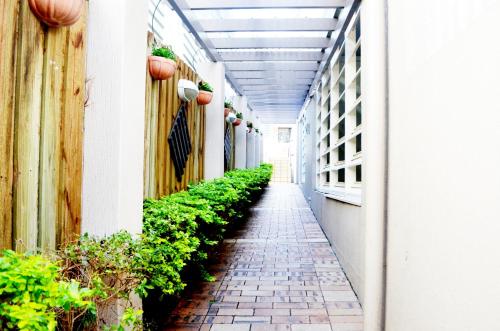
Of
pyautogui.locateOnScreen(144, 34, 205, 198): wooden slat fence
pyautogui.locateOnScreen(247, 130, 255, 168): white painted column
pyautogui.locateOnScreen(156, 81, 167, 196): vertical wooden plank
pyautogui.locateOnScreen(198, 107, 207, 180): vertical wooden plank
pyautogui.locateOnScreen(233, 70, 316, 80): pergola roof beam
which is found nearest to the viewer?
pyautogui.locateOnScreen(144, 34, 205, 198): wooden slat fence

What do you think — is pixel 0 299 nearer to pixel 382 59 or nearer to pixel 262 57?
pixel 382 59

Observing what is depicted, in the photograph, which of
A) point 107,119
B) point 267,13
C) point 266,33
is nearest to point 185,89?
point 267,13


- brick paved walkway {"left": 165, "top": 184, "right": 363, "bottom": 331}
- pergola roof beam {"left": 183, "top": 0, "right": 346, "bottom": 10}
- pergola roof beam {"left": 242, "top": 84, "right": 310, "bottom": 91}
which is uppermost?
pergola roof beam {"left": 242, "top": 84, "right": 310, "bottom": 91}

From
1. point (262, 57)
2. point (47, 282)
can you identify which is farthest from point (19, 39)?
point (262, 57)

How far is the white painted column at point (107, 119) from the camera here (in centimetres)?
260

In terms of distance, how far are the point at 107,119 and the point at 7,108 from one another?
2.17 ft

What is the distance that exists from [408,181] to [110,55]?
212 centimetres

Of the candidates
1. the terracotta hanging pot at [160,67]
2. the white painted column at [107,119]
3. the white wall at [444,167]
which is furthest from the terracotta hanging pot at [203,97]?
the white wall at [444,167]

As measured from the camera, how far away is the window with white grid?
5043mm

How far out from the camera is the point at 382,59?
2.87 metres

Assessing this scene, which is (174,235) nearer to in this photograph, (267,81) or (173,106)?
(173,106)

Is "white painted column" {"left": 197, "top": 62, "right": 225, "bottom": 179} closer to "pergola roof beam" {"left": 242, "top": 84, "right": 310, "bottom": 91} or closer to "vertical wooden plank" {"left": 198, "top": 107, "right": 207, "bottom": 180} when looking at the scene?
"vertical wooden plank" {"left": 198, "top": 107, "right": 207, "bottom": 180}

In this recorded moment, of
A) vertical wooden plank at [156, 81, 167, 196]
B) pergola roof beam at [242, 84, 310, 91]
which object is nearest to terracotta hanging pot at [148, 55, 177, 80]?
vertical wooden plank at [156, 81, 167, 196]

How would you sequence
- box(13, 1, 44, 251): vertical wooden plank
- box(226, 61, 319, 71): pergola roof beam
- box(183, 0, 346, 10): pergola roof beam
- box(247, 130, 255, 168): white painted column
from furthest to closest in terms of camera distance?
box(247, 130, 255, 168): white painted column < box(226, 61, 319, 71): pergola roof beam < box(183, 0, 346, 10): pergola roof beam < box(13, 1, 44, 251): vertical wooden plank
